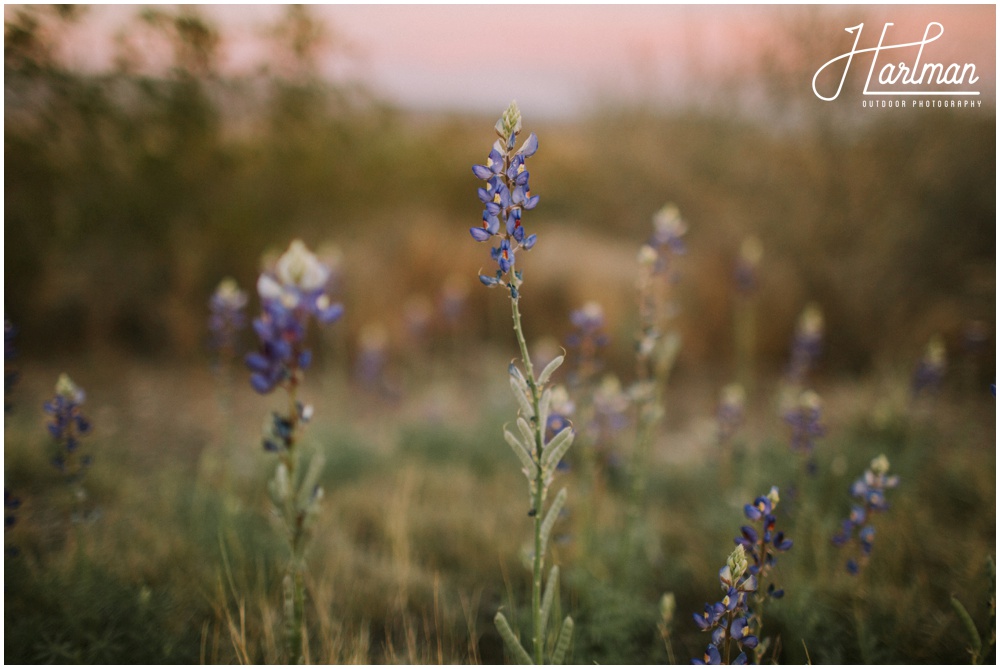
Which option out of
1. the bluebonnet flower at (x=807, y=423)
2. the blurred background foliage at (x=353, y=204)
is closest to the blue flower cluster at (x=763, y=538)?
the bluebonnet flower at (x=807, y=423)

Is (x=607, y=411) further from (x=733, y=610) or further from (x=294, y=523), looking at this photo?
(x=294, y=523)

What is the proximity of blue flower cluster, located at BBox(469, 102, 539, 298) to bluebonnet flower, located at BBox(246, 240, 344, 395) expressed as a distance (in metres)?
0.39

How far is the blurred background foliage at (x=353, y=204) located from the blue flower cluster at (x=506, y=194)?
145 inches

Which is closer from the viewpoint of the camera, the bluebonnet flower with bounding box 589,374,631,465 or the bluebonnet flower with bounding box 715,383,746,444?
the bluebonnet flower with bounding box 589,374,631,465

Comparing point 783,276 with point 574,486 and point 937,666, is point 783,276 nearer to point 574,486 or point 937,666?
point 574,486

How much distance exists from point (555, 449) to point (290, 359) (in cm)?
70

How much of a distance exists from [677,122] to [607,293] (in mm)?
2818

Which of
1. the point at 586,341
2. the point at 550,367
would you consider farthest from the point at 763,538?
the point at 586,341

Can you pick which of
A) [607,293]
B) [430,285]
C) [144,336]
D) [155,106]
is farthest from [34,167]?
[607,293]

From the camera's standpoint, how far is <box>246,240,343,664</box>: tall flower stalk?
1.23 meters

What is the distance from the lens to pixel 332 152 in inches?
229

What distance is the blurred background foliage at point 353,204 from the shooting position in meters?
4.20

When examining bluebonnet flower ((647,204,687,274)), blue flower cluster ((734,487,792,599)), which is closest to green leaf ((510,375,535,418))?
blue flower cluster ((734,487,792,599))

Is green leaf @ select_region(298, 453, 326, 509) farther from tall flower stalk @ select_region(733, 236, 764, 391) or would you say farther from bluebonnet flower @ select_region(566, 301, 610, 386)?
tall flower stalk @ select_region(733, 236, 764, 391)
